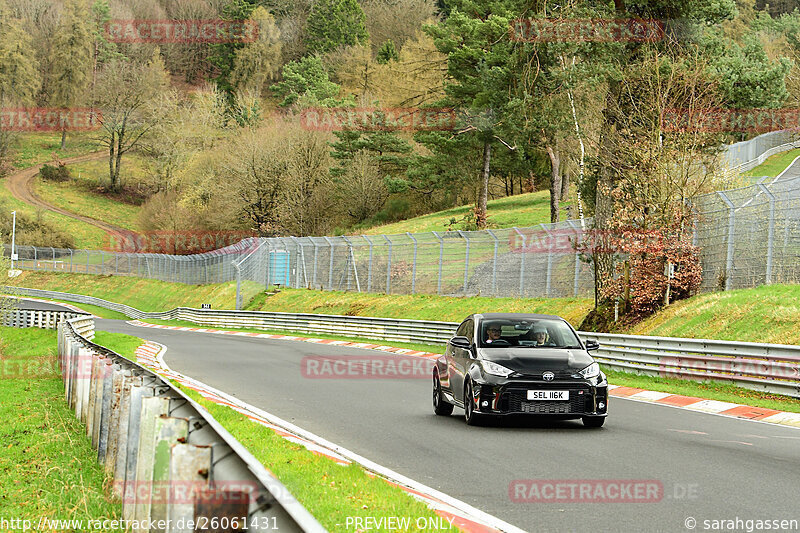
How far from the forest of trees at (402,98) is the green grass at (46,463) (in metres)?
15.9

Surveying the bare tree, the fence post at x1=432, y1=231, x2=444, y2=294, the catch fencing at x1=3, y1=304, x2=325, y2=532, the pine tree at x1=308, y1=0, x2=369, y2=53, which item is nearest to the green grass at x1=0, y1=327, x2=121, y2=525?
the catch fencing at x1=3, y1=304, x2=325, y2=532

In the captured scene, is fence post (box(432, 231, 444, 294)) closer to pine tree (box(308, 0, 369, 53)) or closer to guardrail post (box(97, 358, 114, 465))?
guardrail post (box(97, 358, 114, 465))

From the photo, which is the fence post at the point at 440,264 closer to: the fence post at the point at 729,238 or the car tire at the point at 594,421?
the fence post at the point at 729,238

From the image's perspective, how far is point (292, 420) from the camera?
1284cm

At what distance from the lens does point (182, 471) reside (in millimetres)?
4074

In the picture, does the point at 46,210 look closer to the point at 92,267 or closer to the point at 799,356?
the point at 92,267

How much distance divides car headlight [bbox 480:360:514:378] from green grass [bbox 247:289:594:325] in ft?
53.9

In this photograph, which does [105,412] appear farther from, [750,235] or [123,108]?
[123,108]

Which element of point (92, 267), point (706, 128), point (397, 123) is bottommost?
point (92, 267)

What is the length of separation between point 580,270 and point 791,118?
4736 cm

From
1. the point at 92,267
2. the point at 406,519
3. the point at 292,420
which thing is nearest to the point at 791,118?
the point at 92,267

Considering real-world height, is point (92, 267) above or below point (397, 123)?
below

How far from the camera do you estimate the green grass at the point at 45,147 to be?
12188 cm

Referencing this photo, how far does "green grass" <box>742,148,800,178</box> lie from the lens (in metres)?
54.2
